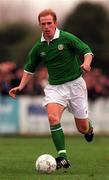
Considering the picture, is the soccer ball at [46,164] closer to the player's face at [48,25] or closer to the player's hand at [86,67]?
the player's hand at [86,67]

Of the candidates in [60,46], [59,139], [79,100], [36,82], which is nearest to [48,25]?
[60,46]

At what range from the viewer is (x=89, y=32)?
174 ft

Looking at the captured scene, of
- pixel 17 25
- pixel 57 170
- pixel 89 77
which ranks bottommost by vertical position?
pixel 17 25

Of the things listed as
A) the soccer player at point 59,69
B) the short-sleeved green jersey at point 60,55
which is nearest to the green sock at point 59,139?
the soccer player at point 59,69

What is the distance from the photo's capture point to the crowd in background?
93.0 ft

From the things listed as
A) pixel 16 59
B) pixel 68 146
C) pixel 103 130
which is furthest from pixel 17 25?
pixel 68 146

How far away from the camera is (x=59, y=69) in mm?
14570

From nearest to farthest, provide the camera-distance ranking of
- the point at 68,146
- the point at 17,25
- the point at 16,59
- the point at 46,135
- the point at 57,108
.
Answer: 1. the point at 57,108
2. the point at 68,146
3. the point at 46,135
4. the point at 16,59
5. the point at 17,25

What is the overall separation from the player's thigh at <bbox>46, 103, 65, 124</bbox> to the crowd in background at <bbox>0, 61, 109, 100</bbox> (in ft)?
43.5

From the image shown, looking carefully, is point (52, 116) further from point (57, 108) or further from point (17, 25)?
point (17, 25)

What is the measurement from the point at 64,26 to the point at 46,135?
26.7 m

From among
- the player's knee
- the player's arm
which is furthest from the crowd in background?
the player's arm

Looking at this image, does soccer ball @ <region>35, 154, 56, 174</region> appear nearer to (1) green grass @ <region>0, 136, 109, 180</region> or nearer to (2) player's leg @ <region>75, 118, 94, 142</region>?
(1) green grass @ <region>0, 136, 109, 180</region>

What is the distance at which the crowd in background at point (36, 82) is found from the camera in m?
28.3
